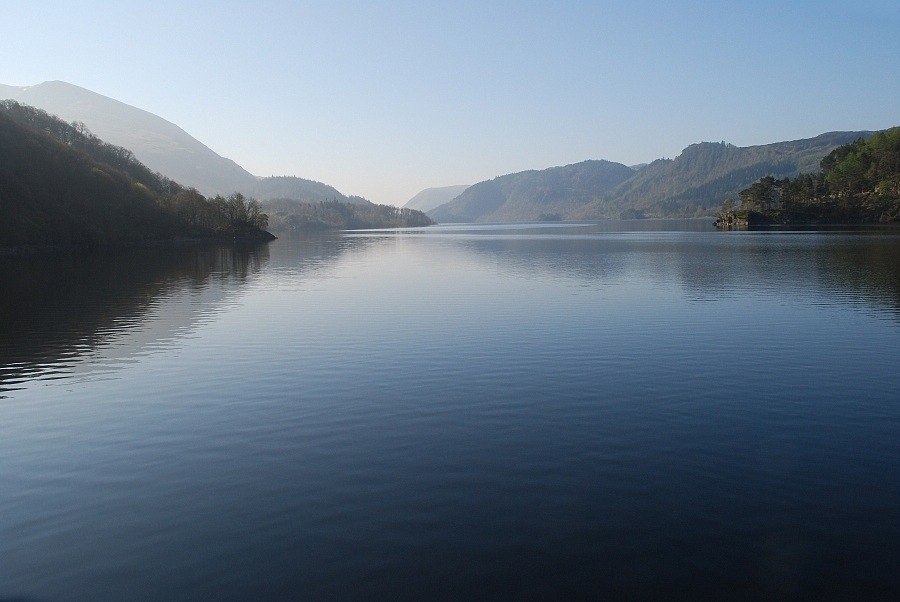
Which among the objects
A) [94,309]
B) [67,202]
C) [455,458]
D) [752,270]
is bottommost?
[455,458]

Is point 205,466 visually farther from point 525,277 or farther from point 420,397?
Result: point 525,277

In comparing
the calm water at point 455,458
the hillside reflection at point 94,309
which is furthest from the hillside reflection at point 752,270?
the hillside reflection at point 94,309

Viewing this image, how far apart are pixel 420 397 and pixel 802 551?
1435cm

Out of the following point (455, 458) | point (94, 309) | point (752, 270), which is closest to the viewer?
point (455, 458)

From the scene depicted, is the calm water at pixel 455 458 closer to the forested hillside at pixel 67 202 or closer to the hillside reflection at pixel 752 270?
the hillside reflection at pixel 752 270

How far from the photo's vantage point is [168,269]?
292 feet

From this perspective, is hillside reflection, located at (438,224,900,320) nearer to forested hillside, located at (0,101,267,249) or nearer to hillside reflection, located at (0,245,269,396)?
hillside reflection, located at (0,245,269,396)

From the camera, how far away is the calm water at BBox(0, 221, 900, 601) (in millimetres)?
11703

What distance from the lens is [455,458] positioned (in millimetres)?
17281

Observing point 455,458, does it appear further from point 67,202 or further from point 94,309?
point 67,202

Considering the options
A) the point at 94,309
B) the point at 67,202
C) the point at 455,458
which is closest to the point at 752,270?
the point at 455,458

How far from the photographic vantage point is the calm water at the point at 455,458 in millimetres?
11703

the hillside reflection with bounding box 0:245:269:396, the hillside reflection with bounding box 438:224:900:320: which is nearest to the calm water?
the hillside reflection with bounding box 0:245:269:396

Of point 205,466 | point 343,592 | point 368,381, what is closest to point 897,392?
point 368,381
